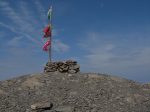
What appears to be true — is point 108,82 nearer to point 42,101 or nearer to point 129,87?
point 129,87

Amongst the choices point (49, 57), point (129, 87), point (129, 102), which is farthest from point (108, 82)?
point (49, 57)

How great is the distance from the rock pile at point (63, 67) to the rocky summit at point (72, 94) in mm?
575

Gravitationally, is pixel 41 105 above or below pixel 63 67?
below

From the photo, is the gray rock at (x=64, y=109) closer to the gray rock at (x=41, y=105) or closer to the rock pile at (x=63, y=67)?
the gray rock at (x=41, y=105)

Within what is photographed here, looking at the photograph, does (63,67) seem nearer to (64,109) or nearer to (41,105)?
(41,105)

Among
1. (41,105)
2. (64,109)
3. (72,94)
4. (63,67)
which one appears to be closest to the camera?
(64,109)

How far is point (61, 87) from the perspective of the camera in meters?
31.0

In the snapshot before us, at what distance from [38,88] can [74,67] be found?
536cm

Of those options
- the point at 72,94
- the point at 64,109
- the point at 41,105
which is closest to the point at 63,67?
the point at 72,94

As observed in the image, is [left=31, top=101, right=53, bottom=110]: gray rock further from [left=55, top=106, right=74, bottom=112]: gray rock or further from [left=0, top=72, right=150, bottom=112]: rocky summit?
[left=55, top=106, right=74, bottom=112]: gray rock

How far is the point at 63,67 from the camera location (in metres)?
34.1

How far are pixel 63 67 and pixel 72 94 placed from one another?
198 inches

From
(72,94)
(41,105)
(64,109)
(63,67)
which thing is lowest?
(64,109)

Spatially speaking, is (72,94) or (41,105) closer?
(41,105)
